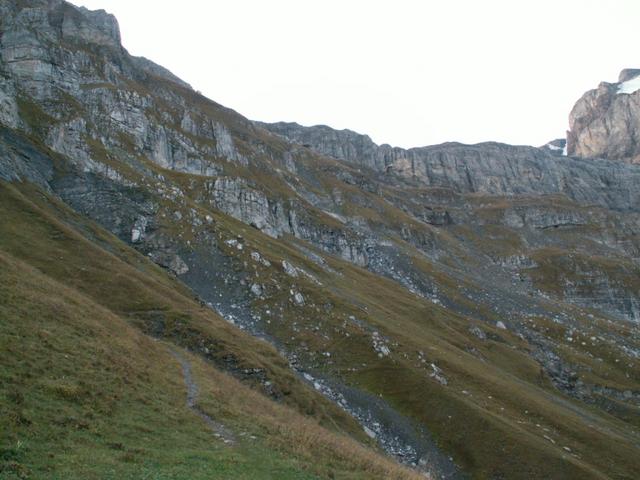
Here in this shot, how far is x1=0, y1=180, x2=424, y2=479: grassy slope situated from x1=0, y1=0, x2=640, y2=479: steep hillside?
176 millimetres

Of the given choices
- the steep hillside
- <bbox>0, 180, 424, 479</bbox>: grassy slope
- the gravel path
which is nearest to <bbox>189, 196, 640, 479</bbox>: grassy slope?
the steep hillside

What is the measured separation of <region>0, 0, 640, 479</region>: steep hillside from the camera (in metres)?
26.9

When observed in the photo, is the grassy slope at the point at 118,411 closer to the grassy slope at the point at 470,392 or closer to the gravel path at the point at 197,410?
the gravel path at the point at 197,410

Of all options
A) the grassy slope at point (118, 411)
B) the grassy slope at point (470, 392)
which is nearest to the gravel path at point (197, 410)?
the grassy slope at point (118, 411)

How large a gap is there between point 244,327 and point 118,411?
138 ft

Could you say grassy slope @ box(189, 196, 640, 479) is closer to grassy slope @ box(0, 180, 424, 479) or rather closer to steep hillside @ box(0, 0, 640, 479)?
steep hillside @ box(0, 0, 640, 479)

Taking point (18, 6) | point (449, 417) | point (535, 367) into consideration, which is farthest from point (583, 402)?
point (18, 6)

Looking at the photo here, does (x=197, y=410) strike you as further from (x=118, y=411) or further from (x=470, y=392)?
(x=470, y=392)

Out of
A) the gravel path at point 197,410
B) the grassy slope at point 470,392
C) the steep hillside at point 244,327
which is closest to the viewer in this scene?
the gravel path at point 197,410

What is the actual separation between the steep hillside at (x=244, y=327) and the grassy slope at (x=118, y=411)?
0.58 feet

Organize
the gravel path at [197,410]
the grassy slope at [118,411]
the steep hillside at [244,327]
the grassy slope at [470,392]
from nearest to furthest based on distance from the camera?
the grassy slope at [118,411]
the gravel path at [197,410]
the steep hillside at [244,327]
the grassy slope at [470,392]

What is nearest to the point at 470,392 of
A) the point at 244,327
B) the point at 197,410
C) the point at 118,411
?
the point at 244,327

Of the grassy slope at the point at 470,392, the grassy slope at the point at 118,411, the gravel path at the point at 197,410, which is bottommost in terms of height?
the grassy slope at the point at 470,392

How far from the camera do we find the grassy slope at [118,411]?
19.0m
